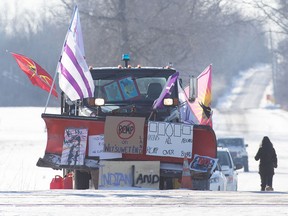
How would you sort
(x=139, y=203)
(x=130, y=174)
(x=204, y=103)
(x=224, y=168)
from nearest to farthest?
(x=139, y=203)
(x=130, y=174)
(x=204, y=103)
(x=224, y=168)

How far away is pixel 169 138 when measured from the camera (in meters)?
17.5

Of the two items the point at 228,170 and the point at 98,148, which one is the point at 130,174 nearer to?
the point at 98,148

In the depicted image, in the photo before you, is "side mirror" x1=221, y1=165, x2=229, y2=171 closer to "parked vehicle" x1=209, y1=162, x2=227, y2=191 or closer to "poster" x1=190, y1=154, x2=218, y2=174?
"parked vehicle" x1=209, y1=162, x2=227, y2=191

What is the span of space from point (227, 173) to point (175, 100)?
20.9ft

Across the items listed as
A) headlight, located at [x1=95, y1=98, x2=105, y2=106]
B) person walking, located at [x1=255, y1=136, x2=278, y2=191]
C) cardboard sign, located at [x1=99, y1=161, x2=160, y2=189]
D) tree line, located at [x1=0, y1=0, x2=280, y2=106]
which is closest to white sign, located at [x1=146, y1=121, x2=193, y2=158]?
cardboard sign, located at [x1=99, y1=161, x2=160, y2=189]

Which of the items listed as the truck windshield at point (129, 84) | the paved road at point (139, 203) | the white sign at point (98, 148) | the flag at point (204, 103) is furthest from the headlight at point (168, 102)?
the paved road at point (139, 203)

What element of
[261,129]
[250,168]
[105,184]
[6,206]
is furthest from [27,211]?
[261,129]

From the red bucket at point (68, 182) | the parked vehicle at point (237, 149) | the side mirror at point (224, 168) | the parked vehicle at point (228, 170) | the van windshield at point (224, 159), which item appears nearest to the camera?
the red bucket at point (68, 182)

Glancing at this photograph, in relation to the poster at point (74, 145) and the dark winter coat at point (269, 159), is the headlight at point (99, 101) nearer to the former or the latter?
the poster at point (74, 145)

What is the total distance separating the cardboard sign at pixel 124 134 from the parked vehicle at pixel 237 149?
20.6 m

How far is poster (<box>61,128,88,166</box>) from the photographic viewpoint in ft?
57.0

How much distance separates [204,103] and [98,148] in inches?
120

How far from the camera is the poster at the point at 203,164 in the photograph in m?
17.4

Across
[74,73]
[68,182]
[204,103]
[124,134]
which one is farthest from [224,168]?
[124,134]
